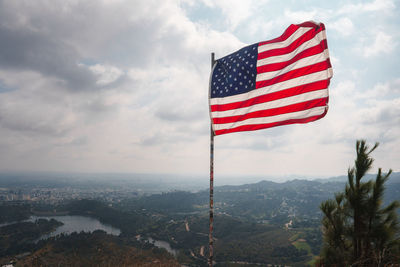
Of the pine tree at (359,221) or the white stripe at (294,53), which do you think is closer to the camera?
the pine tree at (359,221)

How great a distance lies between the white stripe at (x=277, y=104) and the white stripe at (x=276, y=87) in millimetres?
334

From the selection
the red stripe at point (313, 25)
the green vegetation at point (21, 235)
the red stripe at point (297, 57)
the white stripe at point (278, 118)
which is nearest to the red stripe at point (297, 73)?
the red stripe at point (297, 57)

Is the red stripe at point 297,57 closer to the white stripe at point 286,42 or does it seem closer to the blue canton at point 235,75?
the blue canton at point 235,75

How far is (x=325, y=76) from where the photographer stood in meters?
6.05

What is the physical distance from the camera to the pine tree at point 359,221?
19.0ft

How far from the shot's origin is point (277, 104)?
6.72 meters

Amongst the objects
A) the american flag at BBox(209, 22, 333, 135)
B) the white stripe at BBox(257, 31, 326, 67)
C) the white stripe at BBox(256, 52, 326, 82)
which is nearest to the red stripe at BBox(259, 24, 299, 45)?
the american flag at BBox(209, 22, 333, 135)

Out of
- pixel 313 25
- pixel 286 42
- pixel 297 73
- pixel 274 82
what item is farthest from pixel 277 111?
pixel 313 25

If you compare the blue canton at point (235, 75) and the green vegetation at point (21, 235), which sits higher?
the blue canton at point (235, 75)

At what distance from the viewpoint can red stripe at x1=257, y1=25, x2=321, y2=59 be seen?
6.38 metres

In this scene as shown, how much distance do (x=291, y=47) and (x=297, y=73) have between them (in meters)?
0.94

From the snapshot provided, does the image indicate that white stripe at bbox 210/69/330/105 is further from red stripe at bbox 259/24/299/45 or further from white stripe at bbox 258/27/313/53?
red stripe at bbox 259/24/299/45

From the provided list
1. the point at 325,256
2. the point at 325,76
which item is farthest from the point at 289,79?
the point at 325,256

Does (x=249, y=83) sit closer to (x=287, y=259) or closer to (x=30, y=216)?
(x=287, y=259)
